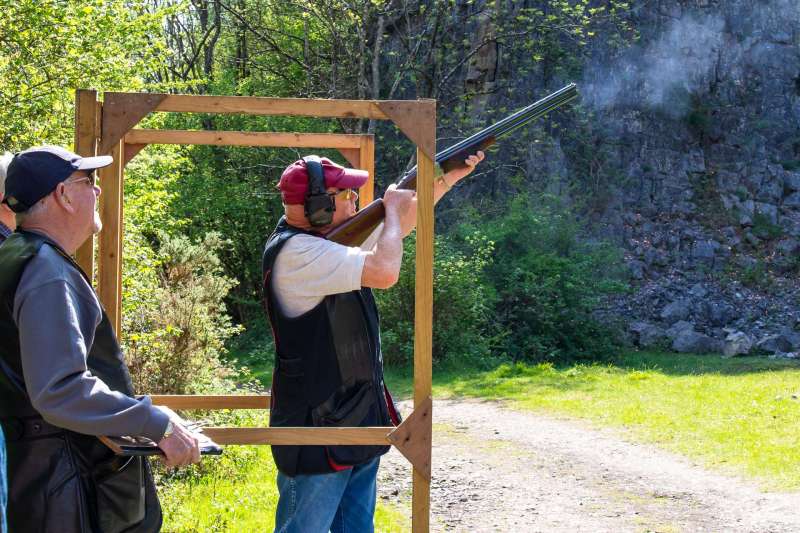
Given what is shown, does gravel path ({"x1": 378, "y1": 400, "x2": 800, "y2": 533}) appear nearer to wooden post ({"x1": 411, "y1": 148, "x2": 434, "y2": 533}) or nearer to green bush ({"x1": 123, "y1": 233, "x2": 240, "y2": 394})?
green bush ({"x1": 123, "y1": 233, "x2": 240, "y2": 394})

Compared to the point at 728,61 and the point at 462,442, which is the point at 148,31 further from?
the point at 728,61

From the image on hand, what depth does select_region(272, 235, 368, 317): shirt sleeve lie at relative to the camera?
3521 mm

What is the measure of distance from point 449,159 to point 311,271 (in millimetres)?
1287

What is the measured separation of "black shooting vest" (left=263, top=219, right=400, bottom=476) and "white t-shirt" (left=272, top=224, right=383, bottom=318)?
0.12 ft

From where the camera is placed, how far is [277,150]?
1888 cm

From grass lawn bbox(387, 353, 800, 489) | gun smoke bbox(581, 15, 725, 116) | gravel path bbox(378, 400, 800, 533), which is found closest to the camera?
gravel path bbox(378, 400, 800, 533)

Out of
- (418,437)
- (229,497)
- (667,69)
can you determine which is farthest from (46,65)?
(667,69)

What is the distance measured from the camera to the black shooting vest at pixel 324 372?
366 cm

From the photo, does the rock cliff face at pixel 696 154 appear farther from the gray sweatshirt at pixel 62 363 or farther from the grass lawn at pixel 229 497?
the gray sweatshirt at pixel 62 363

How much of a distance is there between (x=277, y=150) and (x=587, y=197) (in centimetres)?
766

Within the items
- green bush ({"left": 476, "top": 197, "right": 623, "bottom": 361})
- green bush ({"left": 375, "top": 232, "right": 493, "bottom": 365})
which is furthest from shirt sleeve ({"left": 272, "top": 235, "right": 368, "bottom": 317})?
green bush ({"left": 476, "top": 197, "right": 623, "bottom": 361})

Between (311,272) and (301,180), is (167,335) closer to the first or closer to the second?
(301,180)

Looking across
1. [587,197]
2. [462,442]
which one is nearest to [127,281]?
[462,442]

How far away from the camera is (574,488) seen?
7.93 metres
